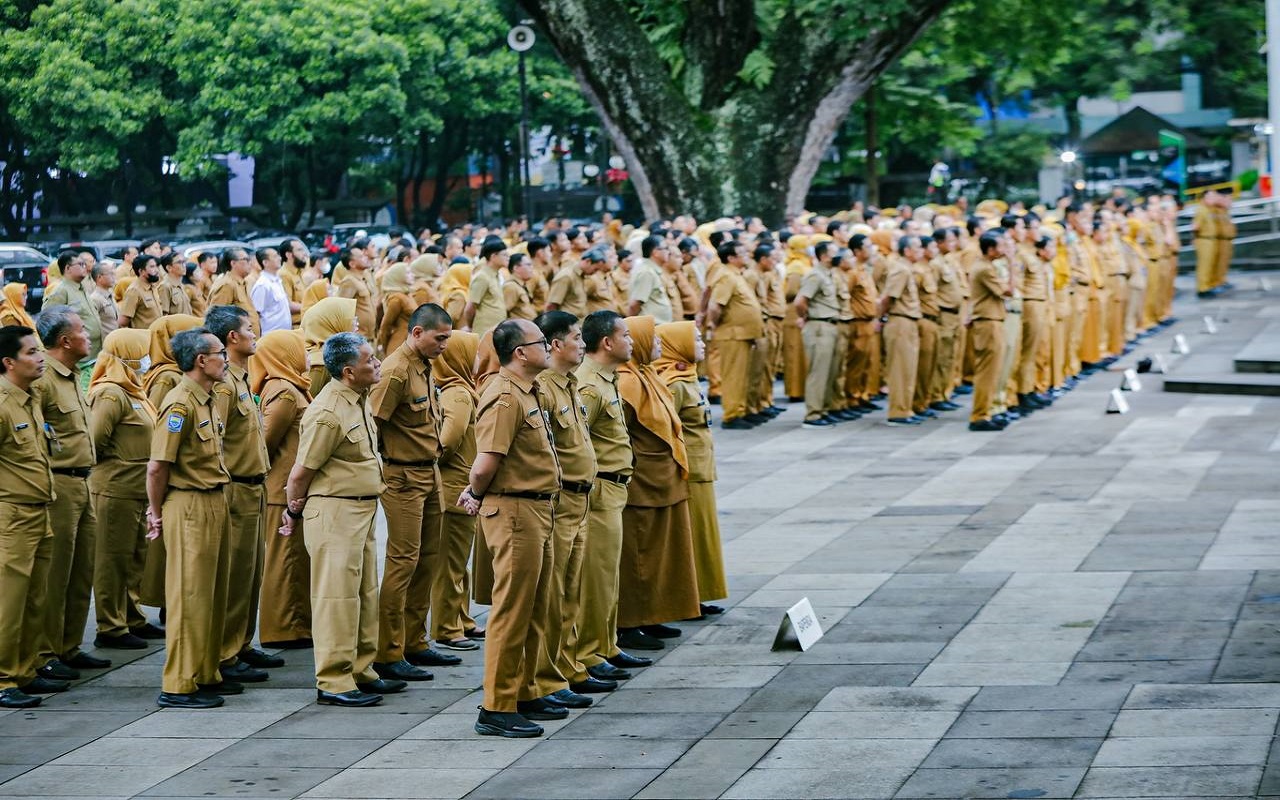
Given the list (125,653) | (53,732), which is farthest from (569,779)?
(125,653)

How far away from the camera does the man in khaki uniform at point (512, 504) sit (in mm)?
8086

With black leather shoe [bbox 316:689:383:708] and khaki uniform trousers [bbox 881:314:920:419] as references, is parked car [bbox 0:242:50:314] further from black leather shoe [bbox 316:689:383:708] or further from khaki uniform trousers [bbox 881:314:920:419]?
A: black leather shoe [bbox 316:689:383:708]

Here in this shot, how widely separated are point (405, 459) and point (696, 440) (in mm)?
1823

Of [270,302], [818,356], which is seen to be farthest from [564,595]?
[818,356]

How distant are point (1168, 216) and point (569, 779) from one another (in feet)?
69.5

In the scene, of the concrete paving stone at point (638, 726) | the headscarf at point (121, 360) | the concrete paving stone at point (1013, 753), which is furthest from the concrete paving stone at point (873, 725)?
the headscarf at point (121, 360)

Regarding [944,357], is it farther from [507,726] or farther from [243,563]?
[507,726]

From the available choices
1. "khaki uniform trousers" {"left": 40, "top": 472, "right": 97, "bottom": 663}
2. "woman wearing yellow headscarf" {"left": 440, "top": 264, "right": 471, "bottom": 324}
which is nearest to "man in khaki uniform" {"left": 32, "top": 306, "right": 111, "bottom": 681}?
"khaki uniform trousers" {"left": 40, "top": 472, "right": 97, "bottom": 663}

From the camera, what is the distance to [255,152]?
952 inches

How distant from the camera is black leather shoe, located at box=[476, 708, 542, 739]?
8.05m

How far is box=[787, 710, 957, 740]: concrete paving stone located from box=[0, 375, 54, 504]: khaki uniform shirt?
152 inches

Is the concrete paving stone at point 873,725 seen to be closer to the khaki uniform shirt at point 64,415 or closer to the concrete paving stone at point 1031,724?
the concrete paving stone at point 1031,724

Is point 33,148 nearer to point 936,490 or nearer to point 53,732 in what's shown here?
point 936,490

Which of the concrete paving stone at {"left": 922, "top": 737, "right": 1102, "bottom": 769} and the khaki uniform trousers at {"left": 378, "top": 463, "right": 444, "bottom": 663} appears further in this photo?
the khaki uniform trousers at {"left": 378, "top": 463, "right": 444, "bottom": 663}
